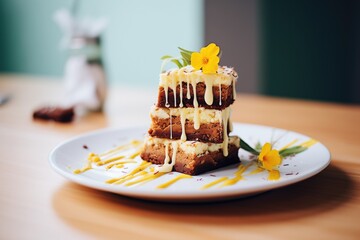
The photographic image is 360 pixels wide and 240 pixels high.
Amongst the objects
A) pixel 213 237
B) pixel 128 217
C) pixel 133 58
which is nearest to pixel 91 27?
pixel 128 217

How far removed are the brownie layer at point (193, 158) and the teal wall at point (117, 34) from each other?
8.61 feet

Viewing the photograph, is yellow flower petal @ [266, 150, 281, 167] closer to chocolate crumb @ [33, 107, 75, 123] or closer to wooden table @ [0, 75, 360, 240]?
wooden table @ [0, 75, 360, 240]

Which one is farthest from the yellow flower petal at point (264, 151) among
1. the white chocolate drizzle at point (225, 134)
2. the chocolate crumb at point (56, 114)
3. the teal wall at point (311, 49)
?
the teal wall at point (311, 49)

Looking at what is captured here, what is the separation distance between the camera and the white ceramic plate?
114 centimetres

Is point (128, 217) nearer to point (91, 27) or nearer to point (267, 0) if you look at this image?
point (91, 27)

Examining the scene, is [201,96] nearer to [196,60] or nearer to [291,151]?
[196,60]

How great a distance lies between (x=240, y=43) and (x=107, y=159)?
7.88 feet

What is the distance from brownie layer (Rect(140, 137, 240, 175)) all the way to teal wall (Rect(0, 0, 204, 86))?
2.62 meters

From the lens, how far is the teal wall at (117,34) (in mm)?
4598

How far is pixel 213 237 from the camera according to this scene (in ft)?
3.40

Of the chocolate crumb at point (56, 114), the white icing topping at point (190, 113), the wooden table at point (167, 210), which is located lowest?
the chocolate crumb at point (56, 114)

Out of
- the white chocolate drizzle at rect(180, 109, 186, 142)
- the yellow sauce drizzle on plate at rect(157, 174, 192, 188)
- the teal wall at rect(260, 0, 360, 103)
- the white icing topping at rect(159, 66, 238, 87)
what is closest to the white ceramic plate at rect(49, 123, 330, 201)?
the yellow sauce drizzle on plate at rect(157, 174, 192, 188)

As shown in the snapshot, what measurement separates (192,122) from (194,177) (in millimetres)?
184

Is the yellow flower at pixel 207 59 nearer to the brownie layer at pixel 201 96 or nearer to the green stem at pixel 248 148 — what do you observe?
the brownie layer at pixel 201 96
